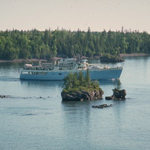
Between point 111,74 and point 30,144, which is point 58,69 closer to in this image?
point 111,74

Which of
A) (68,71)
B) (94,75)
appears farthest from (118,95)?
(68,71)

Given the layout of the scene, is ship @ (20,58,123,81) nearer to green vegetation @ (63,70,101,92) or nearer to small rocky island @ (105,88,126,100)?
green vegetation @ (63,70,101,92)

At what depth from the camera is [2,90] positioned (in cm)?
16375

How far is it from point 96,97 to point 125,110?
563 inches

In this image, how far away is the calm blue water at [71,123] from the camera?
321 feet

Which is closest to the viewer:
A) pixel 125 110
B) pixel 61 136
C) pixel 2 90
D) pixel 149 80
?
pixel 61 136

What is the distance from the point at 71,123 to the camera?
369 ft

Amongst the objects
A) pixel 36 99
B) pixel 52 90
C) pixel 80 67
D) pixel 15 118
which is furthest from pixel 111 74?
pixel 15 118

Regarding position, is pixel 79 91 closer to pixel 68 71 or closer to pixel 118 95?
pixel 118 95

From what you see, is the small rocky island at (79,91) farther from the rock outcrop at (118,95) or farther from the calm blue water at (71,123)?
the rock outcrop at (118,95)

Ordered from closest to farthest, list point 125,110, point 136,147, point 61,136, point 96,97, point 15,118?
point 136,147
point 61,136
point 15,118
point 125,110
point 96,97

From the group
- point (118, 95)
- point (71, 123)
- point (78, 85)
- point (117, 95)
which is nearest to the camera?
point (71, 123)

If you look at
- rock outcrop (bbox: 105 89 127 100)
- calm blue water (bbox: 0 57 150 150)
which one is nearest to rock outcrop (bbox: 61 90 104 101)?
calm blue water (bbox: 0 57 150 150)

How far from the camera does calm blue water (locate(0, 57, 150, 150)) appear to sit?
97.8m
